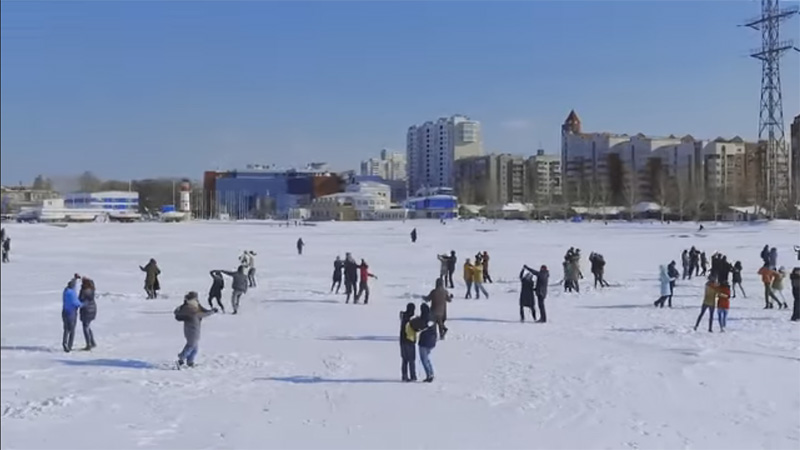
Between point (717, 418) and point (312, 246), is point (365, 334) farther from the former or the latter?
point (312, 246)

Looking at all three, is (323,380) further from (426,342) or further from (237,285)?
(237,285)

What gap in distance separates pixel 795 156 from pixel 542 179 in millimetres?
135579

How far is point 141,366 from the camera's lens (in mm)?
13062

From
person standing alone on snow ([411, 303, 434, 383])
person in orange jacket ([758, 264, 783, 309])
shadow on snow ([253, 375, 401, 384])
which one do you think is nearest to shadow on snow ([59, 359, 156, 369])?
shadow on snow ([253, 375, 401, 384])

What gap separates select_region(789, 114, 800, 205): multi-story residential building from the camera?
24.5m

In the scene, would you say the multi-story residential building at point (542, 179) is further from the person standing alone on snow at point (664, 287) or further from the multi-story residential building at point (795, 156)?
the person standing alone on snow at point (664, 287)

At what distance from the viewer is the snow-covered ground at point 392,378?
9.27m

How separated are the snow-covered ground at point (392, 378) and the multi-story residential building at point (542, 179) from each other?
4519 inches

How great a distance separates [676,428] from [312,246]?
46889 mm

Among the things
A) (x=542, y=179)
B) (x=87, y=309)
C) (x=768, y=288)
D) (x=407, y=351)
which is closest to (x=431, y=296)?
(x=407, y=351)

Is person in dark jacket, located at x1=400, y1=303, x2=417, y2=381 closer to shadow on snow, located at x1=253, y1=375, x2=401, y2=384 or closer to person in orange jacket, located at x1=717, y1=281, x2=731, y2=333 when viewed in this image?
shadow on snow, located at x1=253, y1=375, x2=401, y2=384

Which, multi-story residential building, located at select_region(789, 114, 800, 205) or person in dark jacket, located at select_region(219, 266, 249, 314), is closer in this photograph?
person in dark jacket, located at select_region(219, 266, 249, 314)

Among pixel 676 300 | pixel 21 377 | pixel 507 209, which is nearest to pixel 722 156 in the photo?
pixel 507 209

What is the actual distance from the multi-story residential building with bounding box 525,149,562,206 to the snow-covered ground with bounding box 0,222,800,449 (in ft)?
377
